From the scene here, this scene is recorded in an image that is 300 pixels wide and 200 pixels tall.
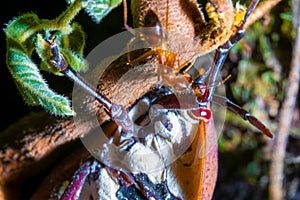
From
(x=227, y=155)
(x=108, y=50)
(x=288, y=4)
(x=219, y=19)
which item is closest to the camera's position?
(x=219, y=19)

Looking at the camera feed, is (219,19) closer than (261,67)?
Yes

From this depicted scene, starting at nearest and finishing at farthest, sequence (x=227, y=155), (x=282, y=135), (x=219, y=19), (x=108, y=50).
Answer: (x=219, y=19)
(x=108, y=50)
(x=282, y=135)
(x=227, y=155)

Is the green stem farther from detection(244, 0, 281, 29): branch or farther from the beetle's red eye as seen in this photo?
detection(244, 0, 281, 29): branch

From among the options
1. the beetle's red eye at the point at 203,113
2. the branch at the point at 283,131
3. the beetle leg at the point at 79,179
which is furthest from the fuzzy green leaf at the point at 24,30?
the branch at the point at 283,131

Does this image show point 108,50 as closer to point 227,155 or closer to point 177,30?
Result: point 177,30

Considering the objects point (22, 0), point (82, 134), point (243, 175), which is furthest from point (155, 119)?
point (243, 175)

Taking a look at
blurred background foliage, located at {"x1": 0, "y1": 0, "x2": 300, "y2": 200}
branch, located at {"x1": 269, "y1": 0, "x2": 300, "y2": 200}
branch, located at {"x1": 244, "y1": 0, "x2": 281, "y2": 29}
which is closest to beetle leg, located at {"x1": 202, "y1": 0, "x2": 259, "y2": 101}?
branch, located at {"x1": 244, "y1": 0, "x2": 281, "y2": 29}

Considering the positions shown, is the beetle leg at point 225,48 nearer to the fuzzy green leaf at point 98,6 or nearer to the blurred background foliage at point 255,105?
the fuzzy green leaf at point 98,6
